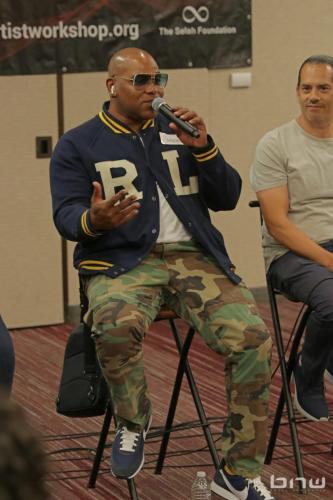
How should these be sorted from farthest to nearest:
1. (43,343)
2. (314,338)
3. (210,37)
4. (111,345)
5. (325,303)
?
Result: (210,37) → (43,343) → (314,338) → (325,303) → (111,345)

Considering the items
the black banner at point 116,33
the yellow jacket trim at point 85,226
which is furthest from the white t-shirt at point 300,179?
the black banner at point 116,33

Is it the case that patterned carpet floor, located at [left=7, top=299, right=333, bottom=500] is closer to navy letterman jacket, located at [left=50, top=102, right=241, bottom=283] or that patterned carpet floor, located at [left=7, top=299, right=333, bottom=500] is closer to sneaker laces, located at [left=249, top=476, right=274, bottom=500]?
sneaker laces, located at [left=249, top=476, right=274, bottom=500]

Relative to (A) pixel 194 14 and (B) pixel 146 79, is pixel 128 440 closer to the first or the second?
(B) pixel 146 79

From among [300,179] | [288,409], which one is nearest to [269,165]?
[300,179]

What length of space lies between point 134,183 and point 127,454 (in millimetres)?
836

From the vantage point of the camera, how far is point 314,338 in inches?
128

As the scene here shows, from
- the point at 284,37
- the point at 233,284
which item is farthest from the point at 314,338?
the point at 284,37

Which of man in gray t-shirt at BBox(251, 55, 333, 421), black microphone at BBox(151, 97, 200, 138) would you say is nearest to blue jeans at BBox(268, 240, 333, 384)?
man in gray t-shirt at BBox(251, 55, 333, 421)

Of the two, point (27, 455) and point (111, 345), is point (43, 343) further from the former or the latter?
point (27, 455)

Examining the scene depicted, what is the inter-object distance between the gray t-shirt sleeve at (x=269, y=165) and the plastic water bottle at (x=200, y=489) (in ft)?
3.39

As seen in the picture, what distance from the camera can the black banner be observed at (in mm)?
4898

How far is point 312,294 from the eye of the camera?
308cm

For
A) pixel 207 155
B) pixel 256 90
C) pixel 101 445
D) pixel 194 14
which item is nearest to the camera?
pixel 207 155

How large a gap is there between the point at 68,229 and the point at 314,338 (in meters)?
0.99
